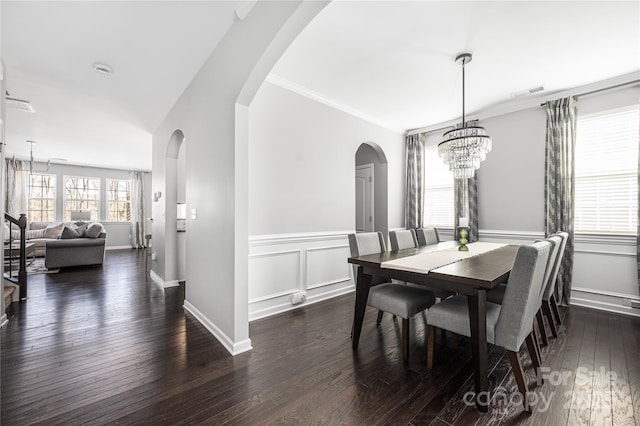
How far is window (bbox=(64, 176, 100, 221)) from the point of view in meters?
7.94

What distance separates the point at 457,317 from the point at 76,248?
666 centimetres

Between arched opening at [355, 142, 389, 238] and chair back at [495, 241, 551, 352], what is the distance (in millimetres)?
2997

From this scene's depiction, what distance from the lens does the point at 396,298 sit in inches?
84.0

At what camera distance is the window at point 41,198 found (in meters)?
7.51

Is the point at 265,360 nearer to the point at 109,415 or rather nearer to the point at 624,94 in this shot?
the point at 109,415

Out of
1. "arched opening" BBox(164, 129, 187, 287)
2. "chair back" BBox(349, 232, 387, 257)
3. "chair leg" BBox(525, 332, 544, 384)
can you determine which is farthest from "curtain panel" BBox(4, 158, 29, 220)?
"chair leg" BBox(525, 332, 544, 384)

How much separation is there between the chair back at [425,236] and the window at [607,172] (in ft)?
5.52

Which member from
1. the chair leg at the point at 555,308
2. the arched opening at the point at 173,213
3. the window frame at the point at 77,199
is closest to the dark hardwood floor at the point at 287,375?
the chair leg at the point at 555,308

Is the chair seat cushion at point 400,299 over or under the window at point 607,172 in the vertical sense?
under

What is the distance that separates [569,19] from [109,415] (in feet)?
13.9

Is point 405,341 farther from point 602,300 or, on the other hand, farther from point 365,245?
point 602,300

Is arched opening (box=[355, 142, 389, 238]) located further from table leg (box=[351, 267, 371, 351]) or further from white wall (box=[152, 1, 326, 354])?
white wall (box=[152, 1, 326, 354])

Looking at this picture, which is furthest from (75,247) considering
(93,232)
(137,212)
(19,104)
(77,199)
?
(77,199)

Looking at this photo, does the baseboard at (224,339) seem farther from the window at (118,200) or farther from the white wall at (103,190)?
the window at (118,200)
